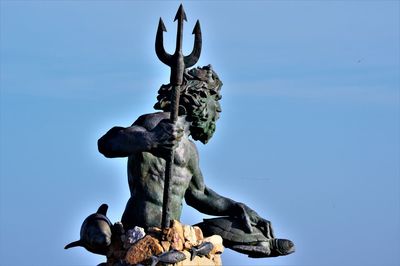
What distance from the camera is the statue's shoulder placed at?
1947 centimetres

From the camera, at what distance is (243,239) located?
66.5ft

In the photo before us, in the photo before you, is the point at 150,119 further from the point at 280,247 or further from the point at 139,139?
the point at 280,247

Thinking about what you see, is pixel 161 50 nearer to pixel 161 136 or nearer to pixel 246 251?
pixel 161 136

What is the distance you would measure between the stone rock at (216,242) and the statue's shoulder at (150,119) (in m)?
1.19

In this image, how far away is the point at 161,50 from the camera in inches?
753

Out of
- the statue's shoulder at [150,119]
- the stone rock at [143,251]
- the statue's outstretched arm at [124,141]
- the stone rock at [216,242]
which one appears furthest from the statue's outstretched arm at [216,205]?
the statue's outstretched arm at [124,141]

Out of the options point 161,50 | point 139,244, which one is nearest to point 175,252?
point 139,244

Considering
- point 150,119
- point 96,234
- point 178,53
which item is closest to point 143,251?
point 96,234

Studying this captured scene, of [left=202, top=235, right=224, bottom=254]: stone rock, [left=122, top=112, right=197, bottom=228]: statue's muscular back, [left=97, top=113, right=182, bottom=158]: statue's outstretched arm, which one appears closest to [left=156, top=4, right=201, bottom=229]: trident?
[left=97, top=113, right=182, bottom=158]: statue's outstretched arm

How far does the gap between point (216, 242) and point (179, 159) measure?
819 millimetres

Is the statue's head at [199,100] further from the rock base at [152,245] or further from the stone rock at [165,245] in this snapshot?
the stone rock at [165,245]

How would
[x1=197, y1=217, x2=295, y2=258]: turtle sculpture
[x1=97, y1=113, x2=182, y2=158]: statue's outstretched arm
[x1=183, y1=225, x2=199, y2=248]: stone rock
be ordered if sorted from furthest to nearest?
[x1=197, y1=217, x2=295, y2=258]: turtle sculpture < [x1=183, y1=225, x2=199, y2=248]: stone rock < [x1=97, y1=113, x2=182, y2=158]: statue's outstretched arm

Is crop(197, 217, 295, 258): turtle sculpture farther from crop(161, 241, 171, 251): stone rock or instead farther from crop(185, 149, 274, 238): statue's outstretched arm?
crop(161, 241, 171, 251): stone rock

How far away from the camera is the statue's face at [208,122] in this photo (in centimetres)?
2027
